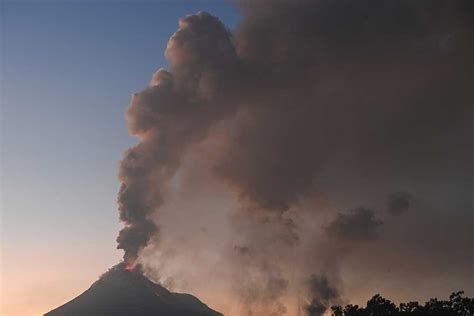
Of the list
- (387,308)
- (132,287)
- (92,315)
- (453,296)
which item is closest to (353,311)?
(387,308)

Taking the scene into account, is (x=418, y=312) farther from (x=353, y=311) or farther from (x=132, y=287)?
(x=132, y=287)

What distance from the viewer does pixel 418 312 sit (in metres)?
149

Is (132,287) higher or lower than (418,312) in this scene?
higher

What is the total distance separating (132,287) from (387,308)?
89346mm

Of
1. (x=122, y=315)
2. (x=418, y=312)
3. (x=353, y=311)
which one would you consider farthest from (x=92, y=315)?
(x=418, y=312)

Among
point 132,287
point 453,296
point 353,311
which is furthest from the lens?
point 132,287

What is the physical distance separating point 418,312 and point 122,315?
105 metres

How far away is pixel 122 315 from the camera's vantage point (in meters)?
199

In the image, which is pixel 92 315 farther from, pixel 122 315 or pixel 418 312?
pixel 418 312

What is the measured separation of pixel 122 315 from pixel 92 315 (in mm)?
11118

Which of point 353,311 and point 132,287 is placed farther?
point 132,287

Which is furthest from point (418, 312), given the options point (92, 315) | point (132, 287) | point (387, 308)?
point (92, 315)

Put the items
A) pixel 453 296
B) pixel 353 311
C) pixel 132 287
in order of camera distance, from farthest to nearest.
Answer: pixel 132 287, pixel 353 311, pixel 453 296

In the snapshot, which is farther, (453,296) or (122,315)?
(122,315)
